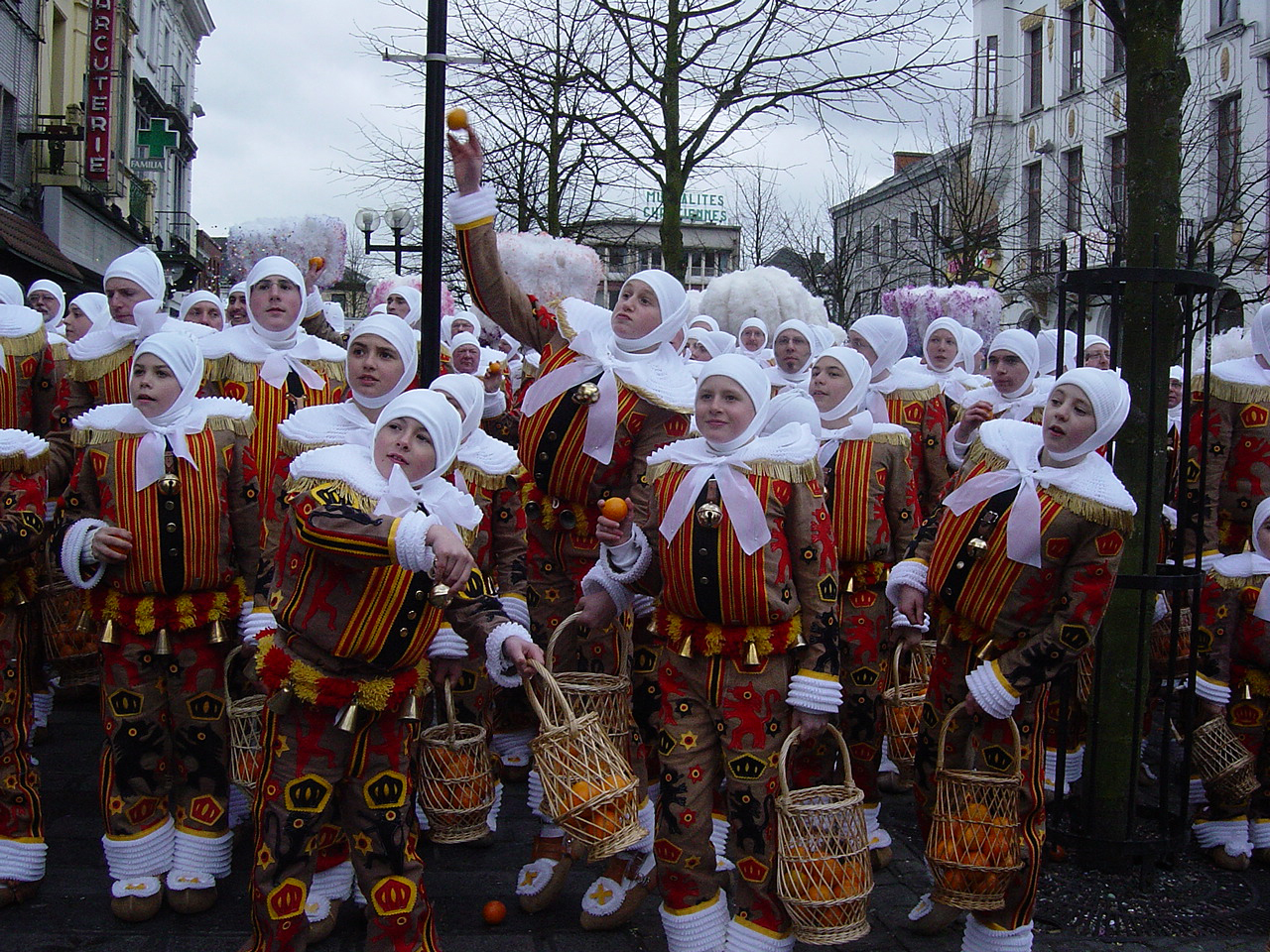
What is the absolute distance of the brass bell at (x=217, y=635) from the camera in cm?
448

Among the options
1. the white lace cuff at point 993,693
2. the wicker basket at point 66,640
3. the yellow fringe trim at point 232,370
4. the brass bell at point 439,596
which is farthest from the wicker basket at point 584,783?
the wicker basket at point 66,640

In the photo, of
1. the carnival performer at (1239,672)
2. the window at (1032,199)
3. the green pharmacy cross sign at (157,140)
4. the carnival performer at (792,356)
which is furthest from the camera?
the green pharmacy cross sign at (157,140)

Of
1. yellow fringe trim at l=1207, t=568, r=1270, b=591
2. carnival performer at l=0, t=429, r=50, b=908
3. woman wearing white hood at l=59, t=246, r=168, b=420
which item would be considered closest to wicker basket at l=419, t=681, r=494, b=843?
carnival performer at l=0, t=429, r=50, b=908

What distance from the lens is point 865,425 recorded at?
5441mm

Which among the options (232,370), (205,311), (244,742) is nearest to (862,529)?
(244,742)

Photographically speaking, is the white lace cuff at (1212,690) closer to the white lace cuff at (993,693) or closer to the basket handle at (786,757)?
A: the white lace cuff at (993,693)

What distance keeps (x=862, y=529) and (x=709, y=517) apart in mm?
A: 1623

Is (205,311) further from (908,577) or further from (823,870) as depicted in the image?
(823,870)

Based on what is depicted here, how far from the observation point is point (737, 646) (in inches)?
156

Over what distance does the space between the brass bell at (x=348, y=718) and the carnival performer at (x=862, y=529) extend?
241 cm

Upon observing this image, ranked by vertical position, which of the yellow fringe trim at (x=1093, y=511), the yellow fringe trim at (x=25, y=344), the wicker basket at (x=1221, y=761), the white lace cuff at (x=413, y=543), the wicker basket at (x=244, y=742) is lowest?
the wicker basket at (x=1221, y=761)

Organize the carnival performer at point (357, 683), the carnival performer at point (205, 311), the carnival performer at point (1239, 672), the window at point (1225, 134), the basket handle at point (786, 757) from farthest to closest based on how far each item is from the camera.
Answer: the window at point (1225, 134)
the carnival performer at point (205, 311)
the carnival performer at point (1239, 672)
the basket handle at point (786, 757)
the carnival performer at point (357, 683)

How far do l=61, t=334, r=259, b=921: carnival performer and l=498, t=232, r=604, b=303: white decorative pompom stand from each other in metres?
3.72

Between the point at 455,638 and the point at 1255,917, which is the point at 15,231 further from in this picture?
the point at 1255,917
